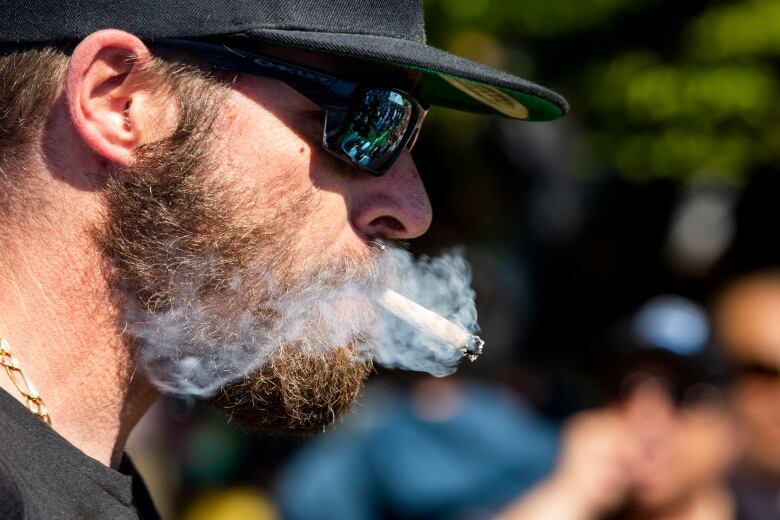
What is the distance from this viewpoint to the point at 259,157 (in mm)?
1941

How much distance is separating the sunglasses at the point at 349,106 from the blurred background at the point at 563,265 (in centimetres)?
96

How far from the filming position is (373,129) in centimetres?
205

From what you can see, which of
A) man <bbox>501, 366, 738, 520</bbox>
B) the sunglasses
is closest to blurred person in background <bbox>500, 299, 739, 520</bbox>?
man <bbox>501, 366, 738, 520</bbox>

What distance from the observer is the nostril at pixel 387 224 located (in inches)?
83.8

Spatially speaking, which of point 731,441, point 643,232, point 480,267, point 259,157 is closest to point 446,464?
point 731,441

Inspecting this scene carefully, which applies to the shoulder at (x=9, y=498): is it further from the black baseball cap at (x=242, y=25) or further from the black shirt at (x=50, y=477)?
the black baseball cap at (x=242, y=25)

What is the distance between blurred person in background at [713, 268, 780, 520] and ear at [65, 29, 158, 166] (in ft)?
9.52

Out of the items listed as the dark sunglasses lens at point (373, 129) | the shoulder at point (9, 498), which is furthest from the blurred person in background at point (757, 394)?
the shoulder at point (9, 498)

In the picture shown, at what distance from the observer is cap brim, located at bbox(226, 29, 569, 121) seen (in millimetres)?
1832

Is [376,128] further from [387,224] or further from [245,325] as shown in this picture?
[245,325]

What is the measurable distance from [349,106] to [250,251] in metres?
0.33

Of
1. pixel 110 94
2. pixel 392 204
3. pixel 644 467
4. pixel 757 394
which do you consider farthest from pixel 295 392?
pixel 757 394

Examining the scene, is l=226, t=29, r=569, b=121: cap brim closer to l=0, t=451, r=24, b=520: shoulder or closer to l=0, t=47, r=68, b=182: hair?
l=0, t=47, r=68, b=182: hair

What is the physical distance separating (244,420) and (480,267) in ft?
14.2
